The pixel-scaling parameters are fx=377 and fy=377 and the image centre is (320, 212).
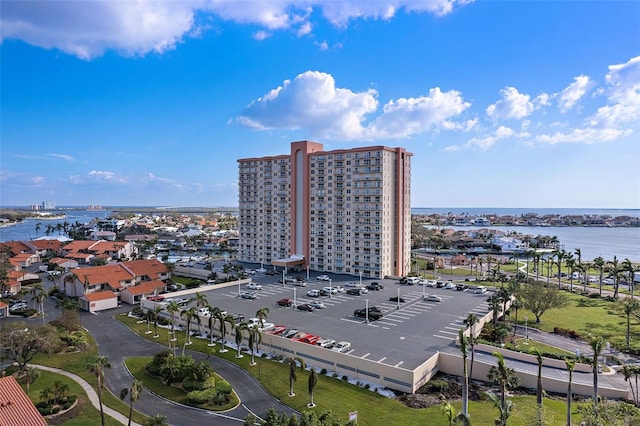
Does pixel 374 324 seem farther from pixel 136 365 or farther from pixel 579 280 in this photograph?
pixel 579 280

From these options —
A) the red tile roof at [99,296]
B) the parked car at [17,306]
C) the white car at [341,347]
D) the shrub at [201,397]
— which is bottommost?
the shrub at [201,397]

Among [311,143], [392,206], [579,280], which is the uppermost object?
[311,143]

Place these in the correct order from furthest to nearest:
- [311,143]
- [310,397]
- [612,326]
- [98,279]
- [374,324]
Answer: [311,143]
[98,279]
[612,326]
[374,324]
[310,397]

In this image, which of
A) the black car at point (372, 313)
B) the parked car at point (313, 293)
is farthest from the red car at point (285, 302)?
the black car at point (372, 313)

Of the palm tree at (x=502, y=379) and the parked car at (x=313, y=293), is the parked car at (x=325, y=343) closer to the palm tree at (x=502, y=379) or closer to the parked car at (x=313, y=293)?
the palm tree at (x=502, y=379)

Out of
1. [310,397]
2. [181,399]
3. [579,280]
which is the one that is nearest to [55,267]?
[181,399]

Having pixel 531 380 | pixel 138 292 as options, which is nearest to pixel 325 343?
pixel 531 380

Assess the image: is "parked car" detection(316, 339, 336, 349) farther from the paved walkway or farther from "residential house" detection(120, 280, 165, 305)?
"residential house" detection(120, 280, 165, 305)
